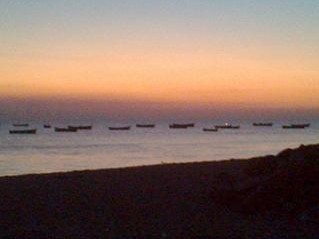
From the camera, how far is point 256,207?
11.4 metres

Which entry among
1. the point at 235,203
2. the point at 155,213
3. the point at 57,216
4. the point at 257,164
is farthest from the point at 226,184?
the point at 57,216

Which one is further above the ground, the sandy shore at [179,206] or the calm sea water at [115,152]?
the calm sea water at [115,152]

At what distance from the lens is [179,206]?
12.2 metres

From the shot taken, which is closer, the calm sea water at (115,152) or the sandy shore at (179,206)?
the sandy shore at (179,206)

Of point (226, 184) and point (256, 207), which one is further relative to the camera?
point (226, 184)

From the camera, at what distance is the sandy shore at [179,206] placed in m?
9.72

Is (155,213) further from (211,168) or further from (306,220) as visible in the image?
(211,168)

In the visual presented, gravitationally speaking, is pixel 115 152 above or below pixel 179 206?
above

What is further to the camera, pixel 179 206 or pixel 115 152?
pixel 115 152

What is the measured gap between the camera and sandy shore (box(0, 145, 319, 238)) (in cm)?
972

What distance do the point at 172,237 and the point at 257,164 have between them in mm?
5216

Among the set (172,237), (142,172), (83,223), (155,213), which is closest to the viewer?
(172,237)

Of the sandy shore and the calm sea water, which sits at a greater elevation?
the calm sea water

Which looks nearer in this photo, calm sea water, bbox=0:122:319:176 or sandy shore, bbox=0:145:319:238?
sandy shore, bbox=0:145:319:238
